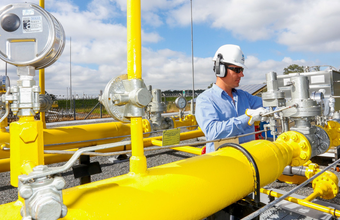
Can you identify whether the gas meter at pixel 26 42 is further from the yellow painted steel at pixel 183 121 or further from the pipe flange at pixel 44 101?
the yellow painted steel at pixel 183 121

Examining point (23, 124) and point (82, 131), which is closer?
point (23, 124)

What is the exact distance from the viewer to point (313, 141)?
185 centimetres

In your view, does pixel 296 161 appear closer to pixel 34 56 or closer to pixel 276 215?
pixel 276 215

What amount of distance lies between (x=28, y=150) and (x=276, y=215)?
Result: 6.80 feet

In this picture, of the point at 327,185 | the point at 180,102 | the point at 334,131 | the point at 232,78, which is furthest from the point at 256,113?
the point at 180,102

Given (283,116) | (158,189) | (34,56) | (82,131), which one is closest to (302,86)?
(283,116)

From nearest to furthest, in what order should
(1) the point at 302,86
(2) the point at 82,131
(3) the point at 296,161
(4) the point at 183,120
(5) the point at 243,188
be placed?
1. (5) the point at 243,188
2. (3) the point at 296,161
3. (1) the point at 302,86
4. (2) the point at 82,131
5. (4) the point at 183,120

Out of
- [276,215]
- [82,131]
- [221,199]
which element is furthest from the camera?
[82,131]

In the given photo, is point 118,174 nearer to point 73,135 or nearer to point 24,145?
point 73,135

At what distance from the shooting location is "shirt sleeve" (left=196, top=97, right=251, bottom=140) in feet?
6.13

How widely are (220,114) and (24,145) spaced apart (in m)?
1.67

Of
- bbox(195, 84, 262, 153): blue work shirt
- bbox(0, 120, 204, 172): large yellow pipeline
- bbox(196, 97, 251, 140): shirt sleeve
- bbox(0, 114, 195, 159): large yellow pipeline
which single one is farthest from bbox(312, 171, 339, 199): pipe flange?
bbox(0, 114, 195, 159): large yellow pipeline

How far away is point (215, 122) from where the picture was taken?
1.96 m

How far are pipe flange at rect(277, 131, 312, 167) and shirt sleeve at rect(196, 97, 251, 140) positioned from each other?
33 cm
